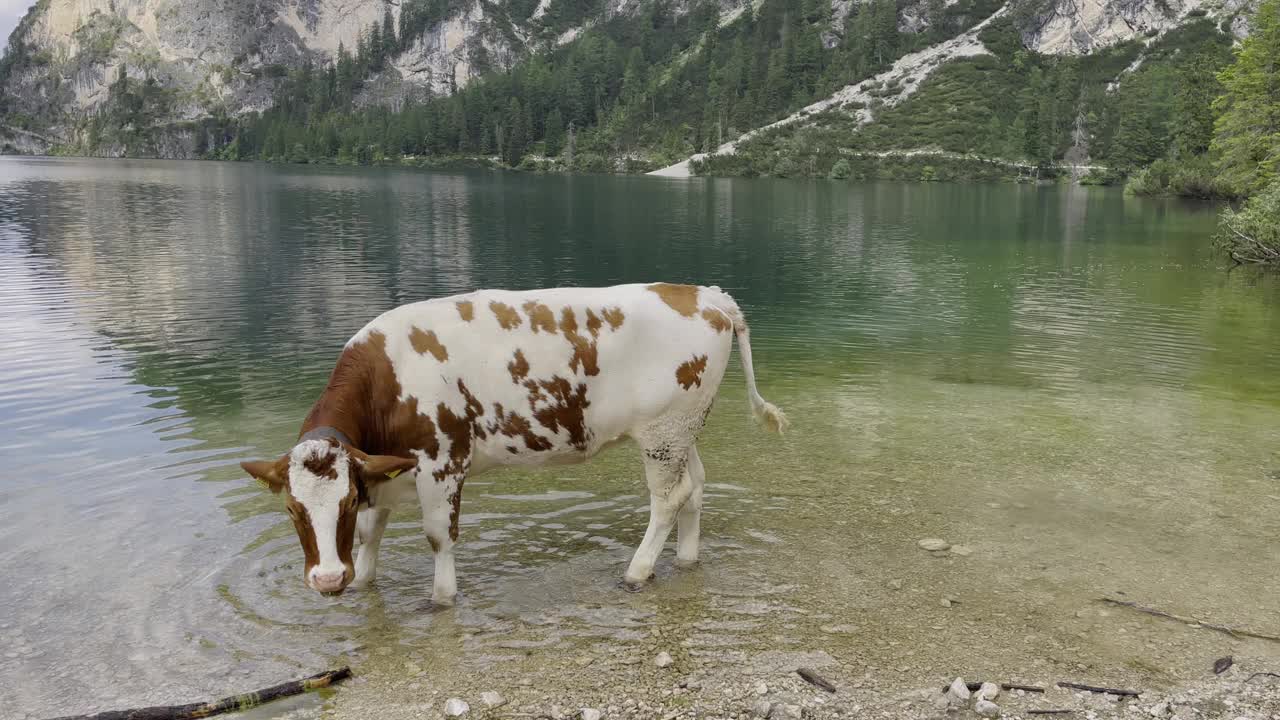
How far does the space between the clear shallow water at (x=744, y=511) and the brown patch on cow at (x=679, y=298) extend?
2.63 metres

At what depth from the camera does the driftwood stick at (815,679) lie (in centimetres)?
690

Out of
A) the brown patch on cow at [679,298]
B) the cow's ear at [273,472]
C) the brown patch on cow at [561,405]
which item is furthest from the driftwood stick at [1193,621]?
the cow's ear at [273,472]

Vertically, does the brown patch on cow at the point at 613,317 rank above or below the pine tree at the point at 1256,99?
below

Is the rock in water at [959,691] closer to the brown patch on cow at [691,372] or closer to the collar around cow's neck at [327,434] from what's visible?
the brown patch on cow at [691,372]

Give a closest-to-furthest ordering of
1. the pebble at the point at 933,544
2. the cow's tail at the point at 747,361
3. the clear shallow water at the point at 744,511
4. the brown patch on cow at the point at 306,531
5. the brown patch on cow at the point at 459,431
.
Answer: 1. the brown patch on cow at the point at 306,531
2. the clear shallow water at the point at 744,511
3. the brown patch on cow at the point at 459,431
4. the cow's tail at the point at 747,361
5. the pebble at the point at 933,544

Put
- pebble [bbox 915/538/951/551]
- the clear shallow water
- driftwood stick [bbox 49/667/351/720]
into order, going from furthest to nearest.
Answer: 1. pebble [bbox 915/538/951/551]
2. the clear shallow water
3. driftwood stick [bbox 49/667/351/720]

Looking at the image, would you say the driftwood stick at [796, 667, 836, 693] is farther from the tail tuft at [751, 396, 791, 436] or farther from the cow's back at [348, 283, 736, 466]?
the tail tuft at [751, 396, 791, 436]

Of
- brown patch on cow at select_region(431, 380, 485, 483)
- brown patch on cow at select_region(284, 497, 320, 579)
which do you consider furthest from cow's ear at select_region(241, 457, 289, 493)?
brown patch on cow at select_region(431, 380, 485, 483)

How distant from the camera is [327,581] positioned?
696 centimetres

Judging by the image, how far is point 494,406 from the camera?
8242mm

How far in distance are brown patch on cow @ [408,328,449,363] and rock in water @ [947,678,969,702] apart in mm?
4764

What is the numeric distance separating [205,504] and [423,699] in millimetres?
5880

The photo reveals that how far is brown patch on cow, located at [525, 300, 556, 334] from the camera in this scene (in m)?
8.46

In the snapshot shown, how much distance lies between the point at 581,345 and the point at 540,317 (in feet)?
1.48
